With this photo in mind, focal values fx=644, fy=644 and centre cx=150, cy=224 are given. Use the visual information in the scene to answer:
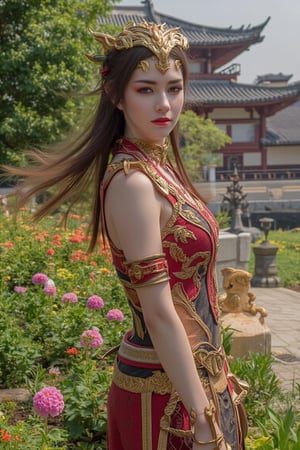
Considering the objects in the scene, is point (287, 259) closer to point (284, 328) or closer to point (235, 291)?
point (284, 328)

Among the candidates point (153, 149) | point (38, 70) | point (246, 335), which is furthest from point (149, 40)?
point (38, 70)

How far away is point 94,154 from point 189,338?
0.58 meters

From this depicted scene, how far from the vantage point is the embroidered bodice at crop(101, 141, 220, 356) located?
169 cm

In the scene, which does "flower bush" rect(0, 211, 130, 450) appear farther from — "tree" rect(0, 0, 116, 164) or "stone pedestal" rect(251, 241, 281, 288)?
"tree" rect(0, 0, 116, 164)

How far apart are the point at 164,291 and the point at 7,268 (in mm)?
4295

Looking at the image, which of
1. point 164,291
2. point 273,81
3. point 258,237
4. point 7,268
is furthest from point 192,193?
point 273,81

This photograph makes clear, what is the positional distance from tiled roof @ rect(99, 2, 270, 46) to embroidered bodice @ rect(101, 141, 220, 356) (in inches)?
1183

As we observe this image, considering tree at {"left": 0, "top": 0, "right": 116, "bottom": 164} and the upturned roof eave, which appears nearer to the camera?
tree at {"left": 0, "top": 0, "right": 116, "bottom": 164}

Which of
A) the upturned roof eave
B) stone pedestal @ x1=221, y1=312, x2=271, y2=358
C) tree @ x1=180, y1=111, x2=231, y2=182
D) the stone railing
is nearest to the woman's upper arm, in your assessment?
stone pedestal @ x1=221, y1=312, x2=271, y2=358

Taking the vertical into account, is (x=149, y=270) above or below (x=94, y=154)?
below

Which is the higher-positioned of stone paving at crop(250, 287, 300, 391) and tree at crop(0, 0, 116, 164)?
tree at crop(0, 0, 116, 164)

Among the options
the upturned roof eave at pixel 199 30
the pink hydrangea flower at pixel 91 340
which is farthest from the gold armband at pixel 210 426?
the upturned roof eave at pixel 199 30

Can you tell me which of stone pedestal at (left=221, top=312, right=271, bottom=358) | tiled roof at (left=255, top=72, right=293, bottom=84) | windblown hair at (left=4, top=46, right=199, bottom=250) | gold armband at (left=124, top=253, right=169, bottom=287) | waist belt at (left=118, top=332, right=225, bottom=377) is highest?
tiled roof at (left=255, top=72, right=293, bottom=84)

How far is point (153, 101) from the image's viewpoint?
1.73m
